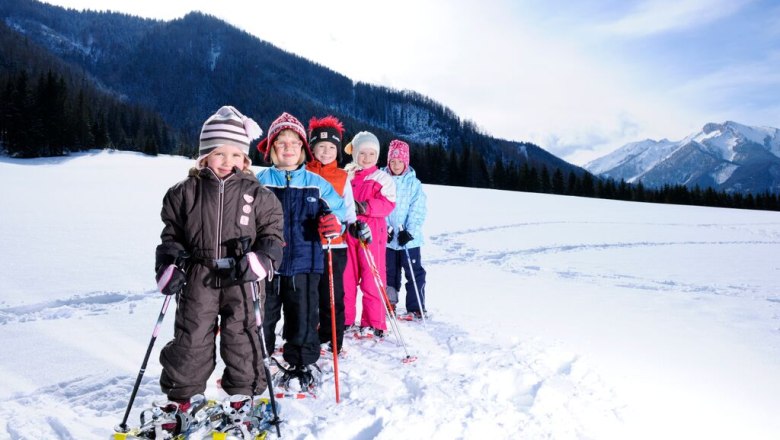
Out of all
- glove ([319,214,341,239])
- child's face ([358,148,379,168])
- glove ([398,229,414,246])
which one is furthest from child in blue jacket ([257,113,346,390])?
glove ([398,229,414,246])

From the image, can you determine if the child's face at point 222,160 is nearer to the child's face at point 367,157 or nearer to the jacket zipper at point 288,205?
the jacket zipper at point 288,205

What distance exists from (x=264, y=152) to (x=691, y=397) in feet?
13.1

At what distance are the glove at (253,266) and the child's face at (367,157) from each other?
2492 mm

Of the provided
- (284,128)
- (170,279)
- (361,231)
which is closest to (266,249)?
(170,279)

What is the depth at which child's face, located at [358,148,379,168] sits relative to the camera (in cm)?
497

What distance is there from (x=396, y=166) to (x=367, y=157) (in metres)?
0.65

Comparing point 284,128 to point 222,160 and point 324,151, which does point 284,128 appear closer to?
point 324,151

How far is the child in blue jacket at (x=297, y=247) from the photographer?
352 centimetres

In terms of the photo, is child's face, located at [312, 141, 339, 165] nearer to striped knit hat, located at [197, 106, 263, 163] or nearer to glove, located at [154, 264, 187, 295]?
striped knit hat, located at [197, 106, 263, 163]

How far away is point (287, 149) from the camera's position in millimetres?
3650

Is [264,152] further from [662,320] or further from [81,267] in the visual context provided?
[81,267]

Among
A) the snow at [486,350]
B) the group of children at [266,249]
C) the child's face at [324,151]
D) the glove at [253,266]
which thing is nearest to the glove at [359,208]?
the group of children at [266,249]

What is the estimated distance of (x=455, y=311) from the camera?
600cm

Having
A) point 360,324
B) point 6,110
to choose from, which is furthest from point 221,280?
point 6,110
